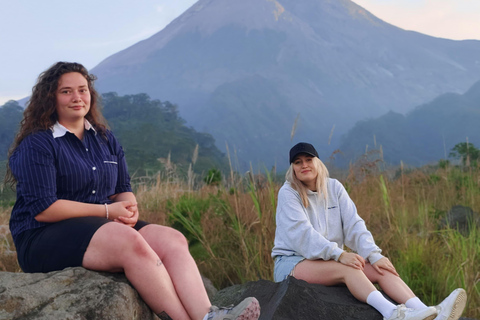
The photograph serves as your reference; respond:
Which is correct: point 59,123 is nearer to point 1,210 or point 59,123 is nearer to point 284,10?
point 1,210

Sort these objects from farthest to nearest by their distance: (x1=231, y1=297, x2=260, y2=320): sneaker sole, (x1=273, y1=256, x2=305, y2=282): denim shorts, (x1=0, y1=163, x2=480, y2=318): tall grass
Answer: (x1=0, y1=163, x2=480, y2=318): tall grass → (x1=273, y1=256, x2=305, y2=282): denim shorts → (x1=231, y1=297, x2=260, y2=320): sneaker sole

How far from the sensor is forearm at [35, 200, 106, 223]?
2559 millimetres

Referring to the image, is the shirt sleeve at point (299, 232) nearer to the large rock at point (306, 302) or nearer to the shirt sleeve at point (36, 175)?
the large rock at point (306, 302)

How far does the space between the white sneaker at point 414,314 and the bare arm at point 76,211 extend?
150 cm

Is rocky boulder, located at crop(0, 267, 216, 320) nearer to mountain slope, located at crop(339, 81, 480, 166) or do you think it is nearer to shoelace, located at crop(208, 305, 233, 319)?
shoelace, located at crop(208, 305, 233, 319)

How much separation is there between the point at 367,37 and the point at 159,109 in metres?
124

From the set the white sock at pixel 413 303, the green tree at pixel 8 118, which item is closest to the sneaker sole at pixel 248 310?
the white sock at pixel 413 303

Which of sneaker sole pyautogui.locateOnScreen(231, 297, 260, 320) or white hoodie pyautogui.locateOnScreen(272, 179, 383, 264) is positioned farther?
white hoodie pyautogui.locateOnScreen(272, 179, 383, 264)

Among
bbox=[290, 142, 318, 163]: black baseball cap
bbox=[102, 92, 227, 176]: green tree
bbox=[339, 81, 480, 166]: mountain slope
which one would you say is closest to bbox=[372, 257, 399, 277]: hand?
bbox=[290, 142, 318, 163]: black baseball cap

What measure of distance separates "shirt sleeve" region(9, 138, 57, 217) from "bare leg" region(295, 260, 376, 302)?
1.45 meters

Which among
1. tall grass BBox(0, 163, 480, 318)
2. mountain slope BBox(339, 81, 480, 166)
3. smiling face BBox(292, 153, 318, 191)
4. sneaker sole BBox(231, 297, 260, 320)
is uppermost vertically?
smiling face BBox(292, 153, 318, 191)

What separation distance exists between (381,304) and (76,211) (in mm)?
1656

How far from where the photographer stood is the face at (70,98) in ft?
9.16

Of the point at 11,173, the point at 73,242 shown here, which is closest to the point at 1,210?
the point at 11,173
